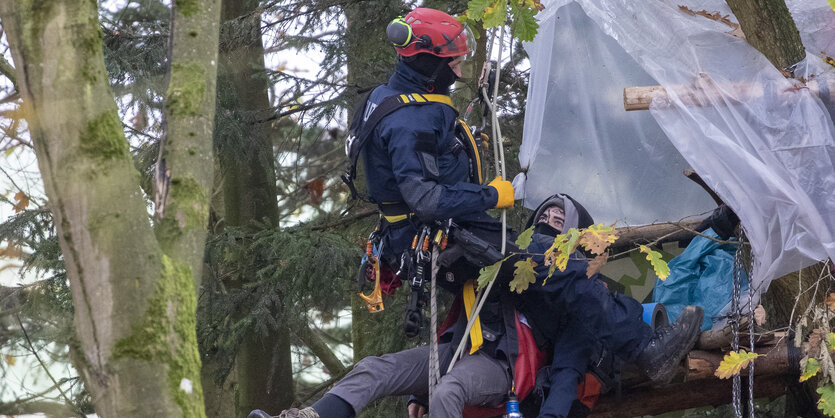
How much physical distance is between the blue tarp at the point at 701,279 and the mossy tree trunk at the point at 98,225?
313 centimetres

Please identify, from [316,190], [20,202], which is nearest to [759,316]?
[20,202]

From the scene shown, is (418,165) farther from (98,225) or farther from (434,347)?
(98,225)

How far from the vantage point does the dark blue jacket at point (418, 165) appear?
408 centimetres

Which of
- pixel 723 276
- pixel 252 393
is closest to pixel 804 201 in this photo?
pixel 723 276

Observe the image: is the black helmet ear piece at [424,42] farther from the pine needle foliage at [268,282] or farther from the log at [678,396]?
the pine needle foliage at [268,282]

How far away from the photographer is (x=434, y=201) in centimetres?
406

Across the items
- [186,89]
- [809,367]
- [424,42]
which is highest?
[424,42]

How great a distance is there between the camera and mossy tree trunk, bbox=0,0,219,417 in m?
2.29

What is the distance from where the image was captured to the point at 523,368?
4.26 m

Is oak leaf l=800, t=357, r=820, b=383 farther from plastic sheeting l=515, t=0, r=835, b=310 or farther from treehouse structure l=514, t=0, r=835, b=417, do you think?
plastic sheeting l=515, t=0, r=835, b=310

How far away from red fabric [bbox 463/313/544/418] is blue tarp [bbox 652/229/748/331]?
83cm

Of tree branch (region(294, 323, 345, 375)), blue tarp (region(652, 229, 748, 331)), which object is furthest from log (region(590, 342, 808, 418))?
tree branch (region(294, 323, 345, 375))

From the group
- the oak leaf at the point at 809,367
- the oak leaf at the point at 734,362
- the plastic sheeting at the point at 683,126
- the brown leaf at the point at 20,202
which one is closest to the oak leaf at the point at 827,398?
the oak leaf at the point at 809,367

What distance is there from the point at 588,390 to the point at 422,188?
1.22 meters
